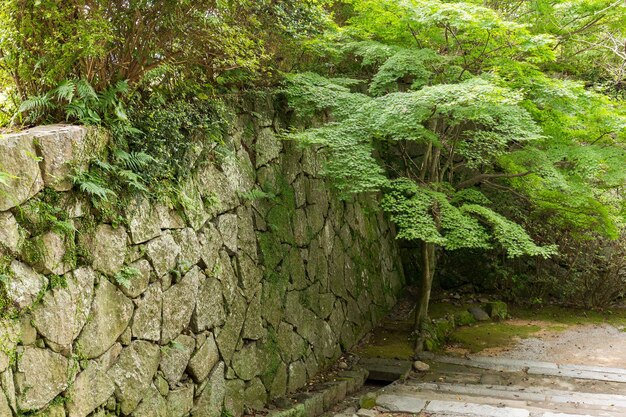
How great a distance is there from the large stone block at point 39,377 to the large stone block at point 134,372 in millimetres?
508

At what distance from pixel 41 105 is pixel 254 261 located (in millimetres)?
2810

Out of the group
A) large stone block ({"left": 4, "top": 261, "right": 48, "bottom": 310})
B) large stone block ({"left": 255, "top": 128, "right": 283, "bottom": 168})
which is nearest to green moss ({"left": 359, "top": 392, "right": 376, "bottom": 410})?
large stone block ({"left": 255, "top": 128, "right": 283, "bottom": 168})

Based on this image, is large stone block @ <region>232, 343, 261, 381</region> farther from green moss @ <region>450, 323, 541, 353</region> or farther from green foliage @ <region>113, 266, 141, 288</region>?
green moss @ <region>450, 323, 541, 353</region>

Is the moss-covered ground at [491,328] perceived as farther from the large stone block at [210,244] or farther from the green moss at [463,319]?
the large stone block at [210,244]

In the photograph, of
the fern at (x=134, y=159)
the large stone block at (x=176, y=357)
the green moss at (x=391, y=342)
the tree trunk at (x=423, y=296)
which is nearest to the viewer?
the fern at (x=134, y=159)

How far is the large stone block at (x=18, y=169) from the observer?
10.2 feet

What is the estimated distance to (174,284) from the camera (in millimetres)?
4688

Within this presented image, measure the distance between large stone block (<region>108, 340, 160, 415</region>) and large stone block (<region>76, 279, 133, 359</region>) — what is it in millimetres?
195

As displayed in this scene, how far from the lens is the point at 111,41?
3879 mm

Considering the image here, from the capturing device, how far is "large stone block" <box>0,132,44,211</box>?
3.09 m

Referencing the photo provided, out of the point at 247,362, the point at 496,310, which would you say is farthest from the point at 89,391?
the point at 496,310

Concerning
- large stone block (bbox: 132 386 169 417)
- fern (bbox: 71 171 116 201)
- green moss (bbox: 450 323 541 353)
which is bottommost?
green moss (bbox: 450 323 541 353)

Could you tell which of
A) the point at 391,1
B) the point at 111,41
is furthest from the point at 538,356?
the point at 111,41

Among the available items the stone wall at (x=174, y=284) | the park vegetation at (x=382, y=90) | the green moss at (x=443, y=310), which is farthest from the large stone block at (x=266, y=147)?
the green moss at (x=443, y=310)
